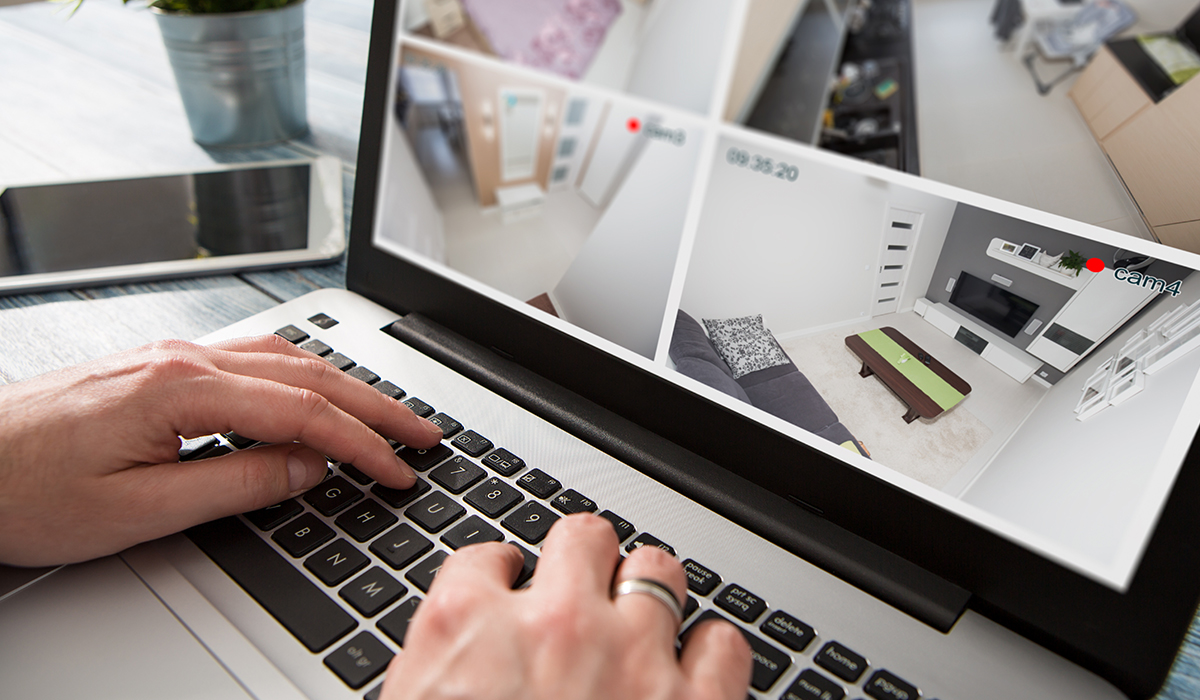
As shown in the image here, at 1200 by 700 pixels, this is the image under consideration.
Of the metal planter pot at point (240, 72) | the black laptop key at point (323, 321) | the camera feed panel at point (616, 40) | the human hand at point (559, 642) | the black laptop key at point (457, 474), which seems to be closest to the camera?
the human hand at point (559, 642)

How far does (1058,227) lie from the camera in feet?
0.99

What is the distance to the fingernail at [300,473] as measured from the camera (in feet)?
1.10

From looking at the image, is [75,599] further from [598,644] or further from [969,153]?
[969,153]

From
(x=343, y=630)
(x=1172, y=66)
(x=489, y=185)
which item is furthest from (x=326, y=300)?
(x=1172, y=66)

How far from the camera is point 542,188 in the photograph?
0.50 m

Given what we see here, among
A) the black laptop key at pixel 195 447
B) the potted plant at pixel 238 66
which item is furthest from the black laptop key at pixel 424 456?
the potted plant at pixel 238 66

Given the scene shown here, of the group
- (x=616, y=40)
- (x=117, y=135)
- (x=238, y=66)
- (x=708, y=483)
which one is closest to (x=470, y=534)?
(x=708, y=483)

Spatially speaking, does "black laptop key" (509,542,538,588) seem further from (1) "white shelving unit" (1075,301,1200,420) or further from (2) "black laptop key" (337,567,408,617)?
(1) "white shelving unit" (1075,301,1200,420)

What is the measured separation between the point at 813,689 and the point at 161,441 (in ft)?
1.04

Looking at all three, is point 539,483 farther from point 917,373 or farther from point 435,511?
point 917,373

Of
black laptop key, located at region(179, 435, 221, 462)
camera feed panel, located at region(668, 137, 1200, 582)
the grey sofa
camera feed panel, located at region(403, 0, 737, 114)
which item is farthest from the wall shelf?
camera feed panel, located at region(403, 0, 737, 114)

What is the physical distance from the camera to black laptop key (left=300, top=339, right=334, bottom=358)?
0.43m

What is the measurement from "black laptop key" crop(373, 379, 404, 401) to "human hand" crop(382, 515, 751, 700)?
0.15 meters
